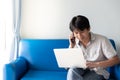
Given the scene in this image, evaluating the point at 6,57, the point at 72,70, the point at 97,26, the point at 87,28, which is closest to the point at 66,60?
the point at 72,70

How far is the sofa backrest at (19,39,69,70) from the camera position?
2748 mm

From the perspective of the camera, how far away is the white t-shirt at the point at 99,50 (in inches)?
81.4

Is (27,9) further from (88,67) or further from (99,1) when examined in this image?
(88,67)

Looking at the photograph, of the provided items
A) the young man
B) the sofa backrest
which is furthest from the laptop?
the sofa backrest

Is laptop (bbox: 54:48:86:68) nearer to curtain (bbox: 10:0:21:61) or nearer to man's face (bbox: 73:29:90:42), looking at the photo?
man's face (bbox: 73:29:90:42)

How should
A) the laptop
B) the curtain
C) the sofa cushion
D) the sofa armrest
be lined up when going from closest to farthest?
the laptop
the sofa armrest
the sofa cushion
the curtain

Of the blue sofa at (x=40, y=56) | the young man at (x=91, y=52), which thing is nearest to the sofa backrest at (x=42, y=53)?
the blue sofa at (x=40, y=56)

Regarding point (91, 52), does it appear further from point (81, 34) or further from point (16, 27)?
point (16, 27)

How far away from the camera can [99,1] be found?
2.88 m

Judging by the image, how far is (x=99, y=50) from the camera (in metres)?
2.11

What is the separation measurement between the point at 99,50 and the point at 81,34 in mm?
241

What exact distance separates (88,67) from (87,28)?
0.38 meters

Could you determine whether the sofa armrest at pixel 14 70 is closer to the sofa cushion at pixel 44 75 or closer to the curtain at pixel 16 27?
the sofa cushion at pixel 44 75

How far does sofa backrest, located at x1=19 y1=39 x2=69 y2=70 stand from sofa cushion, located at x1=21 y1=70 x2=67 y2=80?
0.10 m
